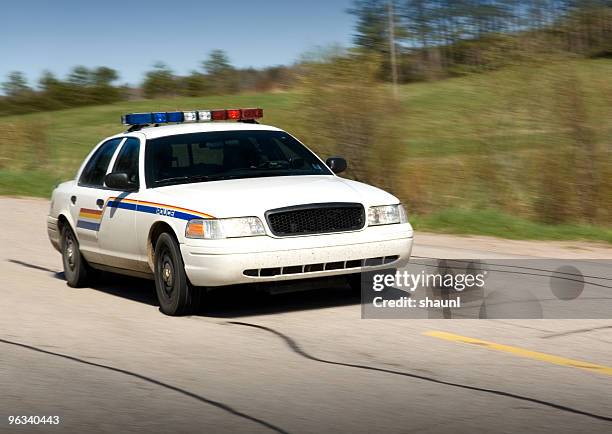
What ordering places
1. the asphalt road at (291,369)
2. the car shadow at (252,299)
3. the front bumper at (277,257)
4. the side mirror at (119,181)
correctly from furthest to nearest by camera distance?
the side mirror at (119,181)
the car shadow at (252,299)
the front bumper at (277,257)
the asphalt road at (291,369)

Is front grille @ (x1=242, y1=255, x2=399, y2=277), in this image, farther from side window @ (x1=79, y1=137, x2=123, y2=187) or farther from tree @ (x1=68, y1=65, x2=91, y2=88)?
tree @ (x1=68, y1=65, x2=91, y2=88)

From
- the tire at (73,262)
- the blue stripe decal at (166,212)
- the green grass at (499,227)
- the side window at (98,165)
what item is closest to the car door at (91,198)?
the side window at (98,165)

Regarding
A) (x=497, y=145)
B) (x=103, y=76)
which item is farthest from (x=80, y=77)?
(x=497, y=145)

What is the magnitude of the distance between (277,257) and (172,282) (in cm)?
97

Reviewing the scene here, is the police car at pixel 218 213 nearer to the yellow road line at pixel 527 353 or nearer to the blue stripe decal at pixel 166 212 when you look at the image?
the blue stripe decal at pixel 166 212

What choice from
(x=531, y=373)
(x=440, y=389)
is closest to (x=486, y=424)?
(x=440, y=389)

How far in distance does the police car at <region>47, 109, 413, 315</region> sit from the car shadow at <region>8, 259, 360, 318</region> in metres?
0.29

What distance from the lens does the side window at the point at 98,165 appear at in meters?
11.1

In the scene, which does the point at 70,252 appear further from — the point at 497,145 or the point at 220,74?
the point at 220,74

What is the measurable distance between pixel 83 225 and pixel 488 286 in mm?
3863

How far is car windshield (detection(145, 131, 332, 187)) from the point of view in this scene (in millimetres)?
10031

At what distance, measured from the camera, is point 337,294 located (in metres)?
10.2

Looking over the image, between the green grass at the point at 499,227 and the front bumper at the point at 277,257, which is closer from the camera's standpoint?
the front bumper at the point at 277,257

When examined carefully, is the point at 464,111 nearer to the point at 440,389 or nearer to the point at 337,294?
the point at 337,294
